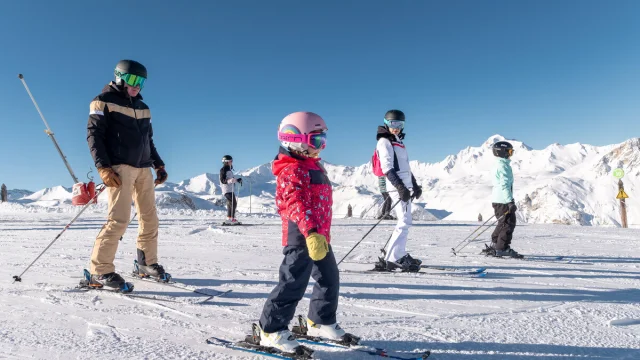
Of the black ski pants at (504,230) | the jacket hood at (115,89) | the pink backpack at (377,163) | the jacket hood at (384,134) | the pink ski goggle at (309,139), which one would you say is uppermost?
the jacket hood at (115,89)

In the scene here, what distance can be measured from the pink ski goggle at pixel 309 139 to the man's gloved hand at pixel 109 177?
2.14 meters

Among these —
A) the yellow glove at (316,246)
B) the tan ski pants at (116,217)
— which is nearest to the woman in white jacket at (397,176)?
the tan ski pants at (116,217)

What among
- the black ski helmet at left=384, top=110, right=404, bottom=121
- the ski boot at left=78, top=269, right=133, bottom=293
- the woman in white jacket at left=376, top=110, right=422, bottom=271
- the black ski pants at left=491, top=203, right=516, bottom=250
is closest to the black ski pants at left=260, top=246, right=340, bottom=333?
the ski boot at left=78, top=269, right=133, bottom=293

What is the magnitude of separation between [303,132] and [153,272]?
9.53ft

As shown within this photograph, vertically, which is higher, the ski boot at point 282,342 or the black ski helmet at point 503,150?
the black ski helmet at point 503,150

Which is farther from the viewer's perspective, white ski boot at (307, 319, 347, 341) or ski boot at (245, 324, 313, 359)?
white ski boot at (307, 319, 347, 341)

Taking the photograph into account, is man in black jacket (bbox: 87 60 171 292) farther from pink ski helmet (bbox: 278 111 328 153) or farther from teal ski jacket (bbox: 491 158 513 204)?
teal ski jacket (bbox: 491 158 513 204)

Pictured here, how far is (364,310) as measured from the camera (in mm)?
3717

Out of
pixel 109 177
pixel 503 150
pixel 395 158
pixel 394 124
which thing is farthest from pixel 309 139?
pixel 503 150

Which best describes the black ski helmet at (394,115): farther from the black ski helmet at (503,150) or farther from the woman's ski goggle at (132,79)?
the woman's ski goggle at (132,79)

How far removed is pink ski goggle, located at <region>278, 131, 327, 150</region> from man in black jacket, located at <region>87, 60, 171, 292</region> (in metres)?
2.20

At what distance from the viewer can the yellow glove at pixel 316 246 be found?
99.6 inches

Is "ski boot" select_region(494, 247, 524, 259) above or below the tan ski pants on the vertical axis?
below

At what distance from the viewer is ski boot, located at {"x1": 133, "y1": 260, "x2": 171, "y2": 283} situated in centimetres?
462
